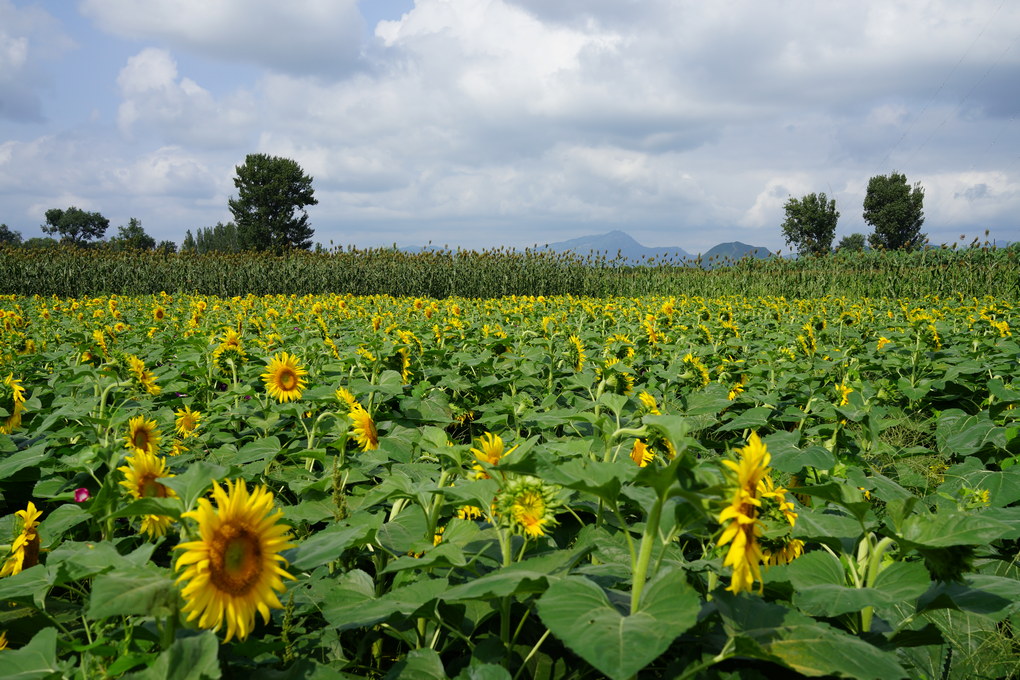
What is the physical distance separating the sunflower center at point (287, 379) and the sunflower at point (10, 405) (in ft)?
3.64

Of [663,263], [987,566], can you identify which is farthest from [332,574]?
[663,263]

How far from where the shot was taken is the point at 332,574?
66.4 inches

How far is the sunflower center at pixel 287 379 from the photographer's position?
294 centimetres

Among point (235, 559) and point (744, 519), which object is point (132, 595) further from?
point (744, 519)

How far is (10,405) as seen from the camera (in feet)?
9.55

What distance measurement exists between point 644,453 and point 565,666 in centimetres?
78

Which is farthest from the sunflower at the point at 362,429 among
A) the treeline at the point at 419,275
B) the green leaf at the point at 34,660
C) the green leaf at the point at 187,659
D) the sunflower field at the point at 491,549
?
the treeline at the point at 419,275

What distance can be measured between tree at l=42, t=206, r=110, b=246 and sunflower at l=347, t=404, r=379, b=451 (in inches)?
4684

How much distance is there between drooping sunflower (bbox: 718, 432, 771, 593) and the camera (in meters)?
0.96

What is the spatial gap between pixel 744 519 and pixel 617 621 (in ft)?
0.79

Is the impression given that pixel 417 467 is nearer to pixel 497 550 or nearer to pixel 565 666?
pixel 497 550

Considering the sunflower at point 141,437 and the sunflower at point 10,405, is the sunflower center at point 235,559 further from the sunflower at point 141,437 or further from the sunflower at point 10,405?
the sunflower at point 10,405

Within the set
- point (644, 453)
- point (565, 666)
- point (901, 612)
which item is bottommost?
point (565, 666)

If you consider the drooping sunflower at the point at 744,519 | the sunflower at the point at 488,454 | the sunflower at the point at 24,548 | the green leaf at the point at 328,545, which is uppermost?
the drooping sunflower at the point at 744,519
